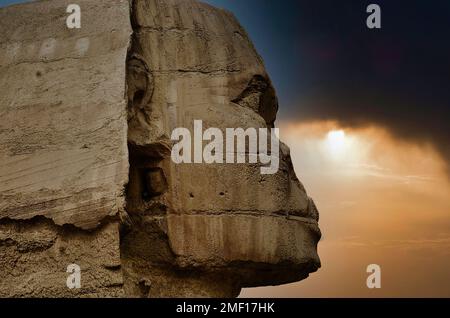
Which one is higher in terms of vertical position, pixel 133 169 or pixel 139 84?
pixel 139 84

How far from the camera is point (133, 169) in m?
8.58

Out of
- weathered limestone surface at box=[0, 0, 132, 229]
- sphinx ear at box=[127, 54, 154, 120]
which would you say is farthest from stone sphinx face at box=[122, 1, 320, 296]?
weathered limestone surface at box=[0, 0, 132, 229]

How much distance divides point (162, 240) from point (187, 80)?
1.44 metres

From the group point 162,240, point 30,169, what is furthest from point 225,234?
point 30,169

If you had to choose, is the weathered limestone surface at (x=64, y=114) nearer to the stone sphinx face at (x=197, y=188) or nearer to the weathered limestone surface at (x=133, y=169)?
the weathered limestone surface at (x=133, y=169)

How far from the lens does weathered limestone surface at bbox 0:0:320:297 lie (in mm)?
7832

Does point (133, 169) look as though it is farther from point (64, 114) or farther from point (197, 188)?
point (64, 114)

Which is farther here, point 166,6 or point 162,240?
point 166,6

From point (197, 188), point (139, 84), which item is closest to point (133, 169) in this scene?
point (197, 188)

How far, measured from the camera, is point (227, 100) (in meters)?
8.77

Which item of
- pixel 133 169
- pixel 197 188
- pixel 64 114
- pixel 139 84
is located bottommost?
pixel 197 188

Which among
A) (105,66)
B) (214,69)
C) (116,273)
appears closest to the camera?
(116,273)

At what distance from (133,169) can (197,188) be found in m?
0.62

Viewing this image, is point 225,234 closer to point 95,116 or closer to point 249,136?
point 249,136
